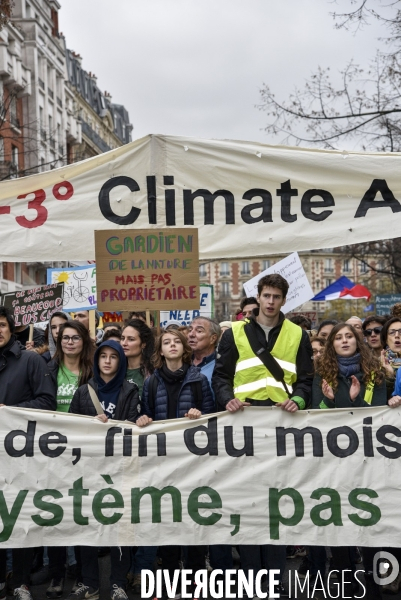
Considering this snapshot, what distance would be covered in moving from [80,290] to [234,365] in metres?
6.75

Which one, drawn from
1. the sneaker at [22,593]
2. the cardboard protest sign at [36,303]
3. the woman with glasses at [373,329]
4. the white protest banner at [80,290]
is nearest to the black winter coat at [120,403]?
the sneaker at [22,593]

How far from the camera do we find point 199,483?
5988 mm

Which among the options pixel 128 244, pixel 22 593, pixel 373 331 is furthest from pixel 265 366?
pixel 373 331

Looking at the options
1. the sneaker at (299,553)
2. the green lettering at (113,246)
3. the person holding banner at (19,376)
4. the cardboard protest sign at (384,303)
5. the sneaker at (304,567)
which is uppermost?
the green lettering at (113,246)

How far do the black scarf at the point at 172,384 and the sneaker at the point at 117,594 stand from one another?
116 cm

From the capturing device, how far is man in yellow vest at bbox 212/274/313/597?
233 inches

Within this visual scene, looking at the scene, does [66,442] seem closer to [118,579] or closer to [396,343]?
[118,579]

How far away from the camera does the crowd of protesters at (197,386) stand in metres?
5.95

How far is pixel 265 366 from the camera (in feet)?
19.4

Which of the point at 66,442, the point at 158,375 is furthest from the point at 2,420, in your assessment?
the point at 158,375

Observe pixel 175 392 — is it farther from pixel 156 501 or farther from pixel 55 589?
pixel 55 589

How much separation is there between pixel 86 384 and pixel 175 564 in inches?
53.5

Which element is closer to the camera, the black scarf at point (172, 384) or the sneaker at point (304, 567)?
the black scarf at point (172, 384)

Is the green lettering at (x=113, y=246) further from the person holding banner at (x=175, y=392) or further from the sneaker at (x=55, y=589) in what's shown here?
the sneaker at (x=55, y=589)
